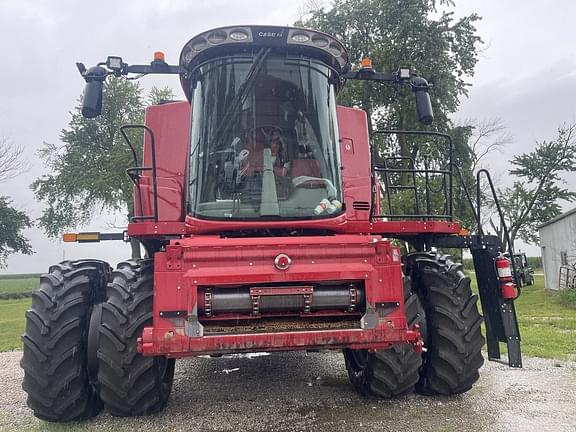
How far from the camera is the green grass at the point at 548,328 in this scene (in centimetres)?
726

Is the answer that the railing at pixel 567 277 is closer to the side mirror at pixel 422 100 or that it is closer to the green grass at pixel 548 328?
the green grass at pixel 548 328

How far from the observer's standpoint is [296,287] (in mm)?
3646

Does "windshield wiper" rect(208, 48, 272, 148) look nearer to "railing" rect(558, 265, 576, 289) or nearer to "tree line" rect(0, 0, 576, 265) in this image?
"tree line" rect(0, 0, 576, 265)

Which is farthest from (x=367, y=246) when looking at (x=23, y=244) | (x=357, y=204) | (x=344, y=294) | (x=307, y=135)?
(x=23, y=244)

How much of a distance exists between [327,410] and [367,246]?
166 centimetres

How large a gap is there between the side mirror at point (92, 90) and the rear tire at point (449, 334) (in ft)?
10.9

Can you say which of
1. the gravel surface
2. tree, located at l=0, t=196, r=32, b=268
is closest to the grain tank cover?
the gravel surface

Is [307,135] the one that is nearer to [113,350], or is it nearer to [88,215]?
[113,350]

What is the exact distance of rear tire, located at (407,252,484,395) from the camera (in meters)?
4.42

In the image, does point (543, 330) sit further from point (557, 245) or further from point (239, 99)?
point (557, 245)

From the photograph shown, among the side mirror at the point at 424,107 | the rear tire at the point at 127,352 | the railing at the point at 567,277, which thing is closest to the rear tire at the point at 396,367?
the side mirror at the point at 424,107

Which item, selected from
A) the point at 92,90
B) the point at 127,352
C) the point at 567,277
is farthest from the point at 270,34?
the point at 567,277

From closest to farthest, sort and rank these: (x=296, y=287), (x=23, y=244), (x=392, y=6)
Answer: (x=296, y=287) → (x=392, y=6) → (x=23, y=244)

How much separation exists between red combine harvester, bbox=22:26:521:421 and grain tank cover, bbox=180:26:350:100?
0.04 feet
